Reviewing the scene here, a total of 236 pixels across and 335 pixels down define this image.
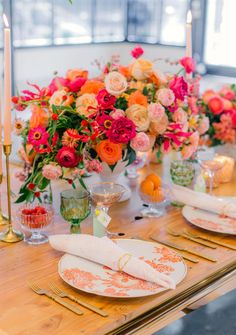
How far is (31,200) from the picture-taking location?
155 centimetres

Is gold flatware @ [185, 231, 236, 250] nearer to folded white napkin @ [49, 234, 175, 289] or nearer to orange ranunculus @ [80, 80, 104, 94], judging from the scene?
folded white napkin @ [49, 234, 175, 289]

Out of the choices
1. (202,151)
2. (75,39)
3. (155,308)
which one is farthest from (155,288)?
(75,39)

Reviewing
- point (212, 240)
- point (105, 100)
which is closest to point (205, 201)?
point (212, 240)

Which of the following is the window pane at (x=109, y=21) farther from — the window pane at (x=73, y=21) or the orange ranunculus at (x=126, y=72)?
the orange ranunculus at (x=126, y=72)

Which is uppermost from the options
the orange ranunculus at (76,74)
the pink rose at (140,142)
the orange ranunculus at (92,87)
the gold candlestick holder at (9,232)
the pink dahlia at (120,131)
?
the orange ranunculus at (76,74)

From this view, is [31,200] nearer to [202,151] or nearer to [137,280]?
[137,280]

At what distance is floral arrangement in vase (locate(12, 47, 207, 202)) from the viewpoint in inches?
58.6

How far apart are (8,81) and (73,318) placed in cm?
60

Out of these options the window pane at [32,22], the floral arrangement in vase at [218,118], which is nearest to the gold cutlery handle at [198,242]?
the floral arrangement in vase at [218,118]

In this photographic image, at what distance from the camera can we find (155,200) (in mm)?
1632

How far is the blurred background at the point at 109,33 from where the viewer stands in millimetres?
5586

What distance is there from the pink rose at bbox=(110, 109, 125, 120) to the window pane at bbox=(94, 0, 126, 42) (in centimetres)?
499

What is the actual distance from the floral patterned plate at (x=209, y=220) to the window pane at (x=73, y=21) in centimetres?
467

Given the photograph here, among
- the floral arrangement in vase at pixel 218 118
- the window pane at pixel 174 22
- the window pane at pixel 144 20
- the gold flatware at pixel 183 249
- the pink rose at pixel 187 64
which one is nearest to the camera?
the gold flatware at pixel 183 249
